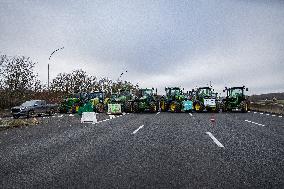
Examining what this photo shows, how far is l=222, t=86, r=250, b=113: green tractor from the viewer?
86.2ft

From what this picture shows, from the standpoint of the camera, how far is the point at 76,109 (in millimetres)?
29062

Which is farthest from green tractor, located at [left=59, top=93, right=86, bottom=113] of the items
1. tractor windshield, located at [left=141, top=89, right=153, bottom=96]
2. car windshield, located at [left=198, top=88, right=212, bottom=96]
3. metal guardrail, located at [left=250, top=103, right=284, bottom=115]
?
metal guardrail, located at [left=250, top=103, right=284, bottom=115]

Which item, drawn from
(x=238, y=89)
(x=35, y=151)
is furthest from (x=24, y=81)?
(x=35, y=151)

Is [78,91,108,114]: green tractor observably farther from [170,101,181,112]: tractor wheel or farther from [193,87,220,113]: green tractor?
[193,87,220,113]: green tractor

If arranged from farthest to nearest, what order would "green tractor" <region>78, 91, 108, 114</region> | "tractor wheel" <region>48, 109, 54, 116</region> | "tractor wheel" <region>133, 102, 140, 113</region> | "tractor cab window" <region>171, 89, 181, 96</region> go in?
"green tractor" <region>78, 91, 108, 114</region>, "tractor cab window" <region>171, 89, 181, 96</region>, "tractor wheel" <region>48, 109, 54, 116</region>, "tractor wheel" <region>133, 102, 140, 113</region>

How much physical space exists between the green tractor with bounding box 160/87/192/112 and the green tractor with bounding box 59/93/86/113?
755cm

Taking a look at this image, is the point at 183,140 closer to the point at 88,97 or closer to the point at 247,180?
the point at 247,180

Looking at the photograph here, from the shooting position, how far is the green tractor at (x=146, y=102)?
26.7m

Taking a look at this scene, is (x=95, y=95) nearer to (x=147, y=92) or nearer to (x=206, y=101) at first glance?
(x=147, y=92)

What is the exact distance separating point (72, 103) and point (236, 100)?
14.9 meters

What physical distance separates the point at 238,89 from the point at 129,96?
9684mm

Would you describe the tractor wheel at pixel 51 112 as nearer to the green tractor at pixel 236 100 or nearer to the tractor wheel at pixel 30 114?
the tractor wheel at pixel 30 114

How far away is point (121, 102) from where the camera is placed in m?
27.8

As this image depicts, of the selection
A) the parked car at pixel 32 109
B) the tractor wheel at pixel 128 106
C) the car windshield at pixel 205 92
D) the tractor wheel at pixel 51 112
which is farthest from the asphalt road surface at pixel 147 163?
the tractor wheel at pixel 51 112
